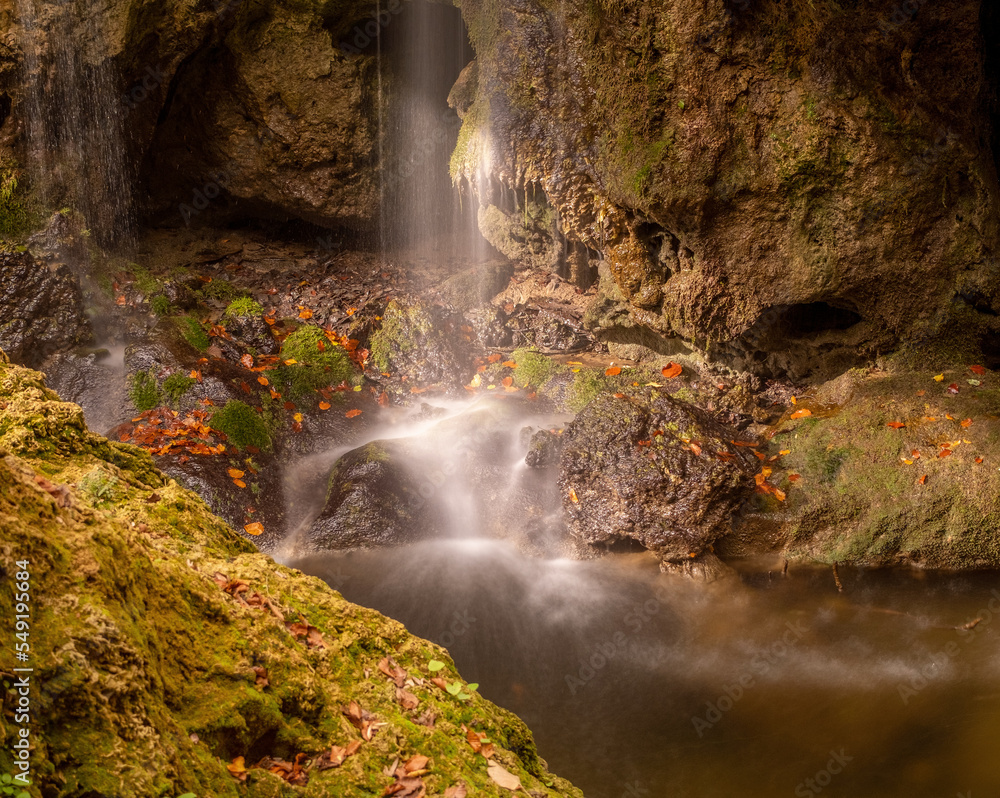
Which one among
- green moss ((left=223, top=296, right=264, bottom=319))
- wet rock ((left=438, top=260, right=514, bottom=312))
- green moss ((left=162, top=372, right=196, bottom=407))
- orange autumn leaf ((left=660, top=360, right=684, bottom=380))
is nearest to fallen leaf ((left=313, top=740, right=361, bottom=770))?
green moss ((left=162, top=372, right=196, bottom=407))

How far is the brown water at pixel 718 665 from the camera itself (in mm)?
4117

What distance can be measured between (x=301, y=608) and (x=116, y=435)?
214 inches

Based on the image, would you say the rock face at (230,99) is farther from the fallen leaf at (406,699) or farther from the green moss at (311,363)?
the fallen leaf at (406,699)

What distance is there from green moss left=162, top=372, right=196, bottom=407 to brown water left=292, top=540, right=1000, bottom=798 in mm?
2324

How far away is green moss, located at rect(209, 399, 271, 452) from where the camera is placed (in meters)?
7.00

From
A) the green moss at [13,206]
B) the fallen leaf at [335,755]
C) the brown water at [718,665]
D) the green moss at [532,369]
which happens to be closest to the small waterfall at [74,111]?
the green moss at [13,206]

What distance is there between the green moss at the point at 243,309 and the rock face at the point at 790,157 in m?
4.51

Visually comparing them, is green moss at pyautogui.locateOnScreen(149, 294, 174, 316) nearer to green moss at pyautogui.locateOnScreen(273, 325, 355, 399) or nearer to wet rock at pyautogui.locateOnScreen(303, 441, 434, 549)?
green moss at pyautogui.locateOnScreen(273, 325, 355, 399)

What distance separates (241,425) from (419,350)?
2.64 metres

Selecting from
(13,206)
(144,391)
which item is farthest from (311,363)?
(13,206)

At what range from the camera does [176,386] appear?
721 cm

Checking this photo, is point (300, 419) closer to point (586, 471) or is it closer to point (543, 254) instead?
point (586, 471)

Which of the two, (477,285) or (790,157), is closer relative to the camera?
(790,157)

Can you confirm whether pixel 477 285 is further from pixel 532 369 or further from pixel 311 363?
pixel 311 363
